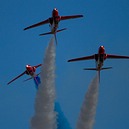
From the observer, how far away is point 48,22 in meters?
72.6

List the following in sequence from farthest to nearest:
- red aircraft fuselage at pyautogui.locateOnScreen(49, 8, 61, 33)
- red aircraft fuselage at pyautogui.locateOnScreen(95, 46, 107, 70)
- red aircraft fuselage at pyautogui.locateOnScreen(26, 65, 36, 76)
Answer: red aircraft fuselage at pyautogui.locateOnScreen(26, 65, 36, 76), red aircraft fuselage at pyautogui.locateOnScreen(49, 8, 61, 33), red aircraft fuselage at pyautogui.locateOnScreen(95, 46, 107, 70)

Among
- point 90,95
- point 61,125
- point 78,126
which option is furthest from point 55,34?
point 61,125

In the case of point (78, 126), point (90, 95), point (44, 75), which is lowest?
point (78, 126)

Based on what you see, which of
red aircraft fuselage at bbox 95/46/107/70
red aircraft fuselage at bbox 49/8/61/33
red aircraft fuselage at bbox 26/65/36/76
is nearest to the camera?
red aircraft fuselage at bbox 95/46/107/70

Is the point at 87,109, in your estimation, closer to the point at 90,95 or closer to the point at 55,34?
the point at 90,95

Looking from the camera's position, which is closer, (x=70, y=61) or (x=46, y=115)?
(x=70, y=61)

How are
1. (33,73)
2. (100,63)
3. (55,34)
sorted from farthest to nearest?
(33,73)
(55,34)
(100,63)

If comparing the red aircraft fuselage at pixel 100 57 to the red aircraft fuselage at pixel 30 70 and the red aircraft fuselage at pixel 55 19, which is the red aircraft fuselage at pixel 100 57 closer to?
the red aircraft fuselage at pixel 55 19

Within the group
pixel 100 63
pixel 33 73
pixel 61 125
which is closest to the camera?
pixel 100 63

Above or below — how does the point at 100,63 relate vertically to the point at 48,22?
below

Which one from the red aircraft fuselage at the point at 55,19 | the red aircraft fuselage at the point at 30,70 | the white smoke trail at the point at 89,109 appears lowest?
the white smoke trail at the point at 89,109

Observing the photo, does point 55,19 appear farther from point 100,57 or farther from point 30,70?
point 30,70

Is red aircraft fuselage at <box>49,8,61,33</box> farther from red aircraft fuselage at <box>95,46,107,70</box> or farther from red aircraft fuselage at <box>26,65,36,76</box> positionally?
red aircraft fuselage at <box>26,65,36,76</box>

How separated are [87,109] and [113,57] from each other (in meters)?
10.5
